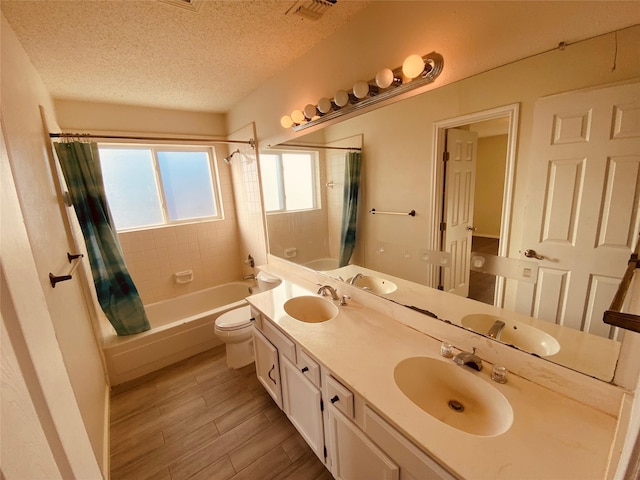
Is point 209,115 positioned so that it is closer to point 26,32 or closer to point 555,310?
point 26,32

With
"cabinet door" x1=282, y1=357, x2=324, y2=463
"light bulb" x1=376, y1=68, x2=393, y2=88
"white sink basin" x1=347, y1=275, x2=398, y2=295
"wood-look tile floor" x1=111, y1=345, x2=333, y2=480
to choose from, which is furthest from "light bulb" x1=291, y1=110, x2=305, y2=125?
"wood-look tile floor" x1=111, y1=345, x2=333, y2=480

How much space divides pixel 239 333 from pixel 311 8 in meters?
2.34

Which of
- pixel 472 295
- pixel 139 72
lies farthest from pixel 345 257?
pixel 139 72

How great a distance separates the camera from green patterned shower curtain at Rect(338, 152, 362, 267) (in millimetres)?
1625

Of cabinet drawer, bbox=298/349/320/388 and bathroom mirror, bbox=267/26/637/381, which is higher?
bathroom mirror, bbox=267/26/637/381

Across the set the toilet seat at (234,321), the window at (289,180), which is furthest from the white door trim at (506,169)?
the toilet seat at (234,321)

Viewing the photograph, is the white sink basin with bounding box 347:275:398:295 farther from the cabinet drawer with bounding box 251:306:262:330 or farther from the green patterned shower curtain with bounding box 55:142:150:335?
the green patterned shower curtain with bounding box 55:142:150:335

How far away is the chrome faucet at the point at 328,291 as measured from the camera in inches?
67.4

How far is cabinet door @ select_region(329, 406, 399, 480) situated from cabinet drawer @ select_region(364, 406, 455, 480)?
4 centimetres

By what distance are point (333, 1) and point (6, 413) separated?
179 centimetres

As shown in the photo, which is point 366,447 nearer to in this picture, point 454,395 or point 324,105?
point 454,395

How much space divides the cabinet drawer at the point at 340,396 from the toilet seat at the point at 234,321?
53.5 inches

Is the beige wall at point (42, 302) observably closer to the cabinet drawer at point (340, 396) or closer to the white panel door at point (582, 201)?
the cabinet drawer at point (340, 396)

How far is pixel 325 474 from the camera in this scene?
143cm
